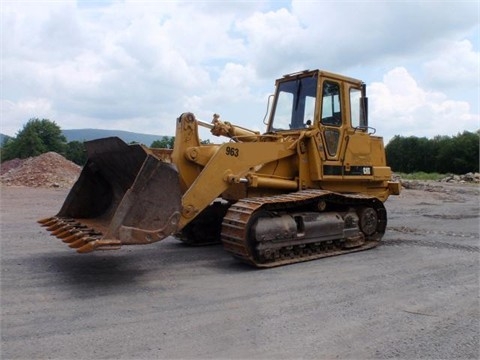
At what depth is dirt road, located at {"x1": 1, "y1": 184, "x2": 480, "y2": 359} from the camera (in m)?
4.17

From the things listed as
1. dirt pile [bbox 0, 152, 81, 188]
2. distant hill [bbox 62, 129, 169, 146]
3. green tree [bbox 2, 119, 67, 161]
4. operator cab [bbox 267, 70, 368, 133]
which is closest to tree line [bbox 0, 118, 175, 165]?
green tree [bbox 2, 119, 67, 161]

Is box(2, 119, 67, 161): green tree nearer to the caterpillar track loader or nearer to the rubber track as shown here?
the caterpillar track loader

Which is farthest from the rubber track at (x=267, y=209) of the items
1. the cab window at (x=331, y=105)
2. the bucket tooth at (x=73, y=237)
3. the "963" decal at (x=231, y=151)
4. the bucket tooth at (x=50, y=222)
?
the bucket tooth at (x=50, y=222)

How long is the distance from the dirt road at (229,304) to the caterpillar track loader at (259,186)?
1.56 ft

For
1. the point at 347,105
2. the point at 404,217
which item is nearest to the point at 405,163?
the point at 404,217

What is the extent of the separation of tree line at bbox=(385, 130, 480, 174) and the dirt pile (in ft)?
154

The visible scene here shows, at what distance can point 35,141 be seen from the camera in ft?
113

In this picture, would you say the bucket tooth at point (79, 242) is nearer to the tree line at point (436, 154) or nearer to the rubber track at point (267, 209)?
the rubber track at point (267, 209)

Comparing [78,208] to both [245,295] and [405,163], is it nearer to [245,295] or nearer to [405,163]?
[245,295]

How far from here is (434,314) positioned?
5102 millimetres

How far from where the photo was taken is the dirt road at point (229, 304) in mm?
4168

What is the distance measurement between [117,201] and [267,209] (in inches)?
90.4

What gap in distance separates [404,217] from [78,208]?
9541 millimetres

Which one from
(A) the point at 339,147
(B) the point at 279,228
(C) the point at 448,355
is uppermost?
(A) the point at 339,147
